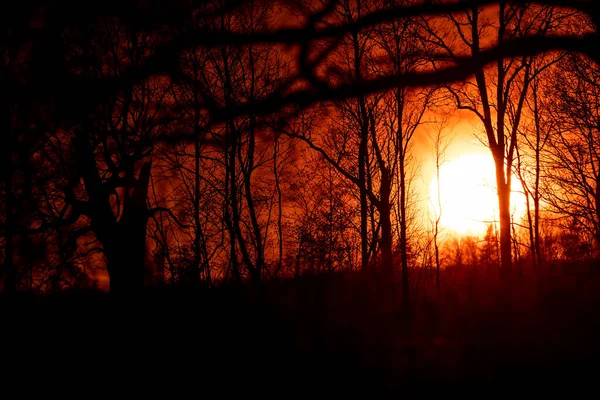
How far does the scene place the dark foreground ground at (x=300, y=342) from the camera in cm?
924

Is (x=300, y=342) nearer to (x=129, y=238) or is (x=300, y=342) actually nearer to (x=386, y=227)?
(x=386, y=227)

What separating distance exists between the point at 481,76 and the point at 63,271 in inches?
486

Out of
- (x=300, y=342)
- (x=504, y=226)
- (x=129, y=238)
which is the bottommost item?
(x=300, y=342)

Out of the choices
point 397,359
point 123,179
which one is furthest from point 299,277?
point 123,179

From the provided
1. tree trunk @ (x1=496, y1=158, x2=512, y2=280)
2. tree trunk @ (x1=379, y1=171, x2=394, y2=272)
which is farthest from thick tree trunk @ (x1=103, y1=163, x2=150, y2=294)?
tree trunk @ (x1=496, y1=158, x2=512, y2=280)

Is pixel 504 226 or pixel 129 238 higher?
pixel 504 226

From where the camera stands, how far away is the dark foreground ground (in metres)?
9.24

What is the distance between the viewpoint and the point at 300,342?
35.6ft

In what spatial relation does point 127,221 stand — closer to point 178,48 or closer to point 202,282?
point 202,282

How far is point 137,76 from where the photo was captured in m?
13.2

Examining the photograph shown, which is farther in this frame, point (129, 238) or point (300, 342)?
point (129, 238)

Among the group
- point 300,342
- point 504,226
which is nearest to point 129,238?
point 300,342

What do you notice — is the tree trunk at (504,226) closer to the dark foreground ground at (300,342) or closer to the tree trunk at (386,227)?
the dark foreground ground at (300,342)

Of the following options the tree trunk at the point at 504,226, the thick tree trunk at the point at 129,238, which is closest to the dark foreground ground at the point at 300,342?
the tree trunk at the point at 504,226
